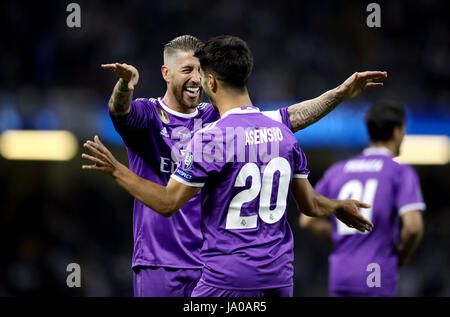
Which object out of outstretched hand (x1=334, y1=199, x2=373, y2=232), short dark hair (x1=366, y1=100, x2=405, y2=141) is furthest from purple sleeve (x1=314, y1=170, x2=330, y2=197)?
outstretched hand (x1=334, y1=199, x2=373, y2=232)

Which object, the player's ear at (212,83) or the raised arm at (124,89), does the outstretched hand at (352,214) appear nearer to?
the player's ear at (212,83)

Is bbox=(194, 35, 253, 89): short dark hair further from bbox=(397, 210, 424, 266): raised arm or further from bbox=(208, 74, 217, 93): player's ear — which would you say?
bbox=(397, 210, 424, 266): raised arm

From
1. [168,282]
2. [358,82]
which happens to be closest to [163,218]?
[168,282]

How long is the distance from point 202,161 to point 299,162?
0.61 metres

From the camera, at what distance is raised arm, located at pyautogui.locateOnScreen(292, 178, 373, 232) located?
3957 mm

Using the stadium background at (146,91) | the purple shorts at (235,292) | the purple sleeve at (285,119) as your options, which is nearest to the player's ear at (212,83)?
the purple sleeve at (285,119)

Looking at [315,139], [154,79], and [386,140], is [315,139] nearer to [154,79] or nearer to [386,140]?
[154,79]

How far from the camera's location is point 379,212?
213 inches

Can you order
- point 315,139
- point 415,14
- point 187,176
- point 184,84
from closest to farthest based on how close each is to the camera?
point 187,176, point 184,84, point 315,139, point 415,14

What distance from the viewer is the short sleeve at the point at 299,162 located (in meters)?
3.74

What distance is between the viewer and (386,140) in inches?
223

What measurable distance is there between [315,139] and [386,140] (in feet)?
23.9

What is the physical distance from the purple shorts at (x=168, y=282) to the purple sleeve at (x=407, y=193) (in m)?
1.82
